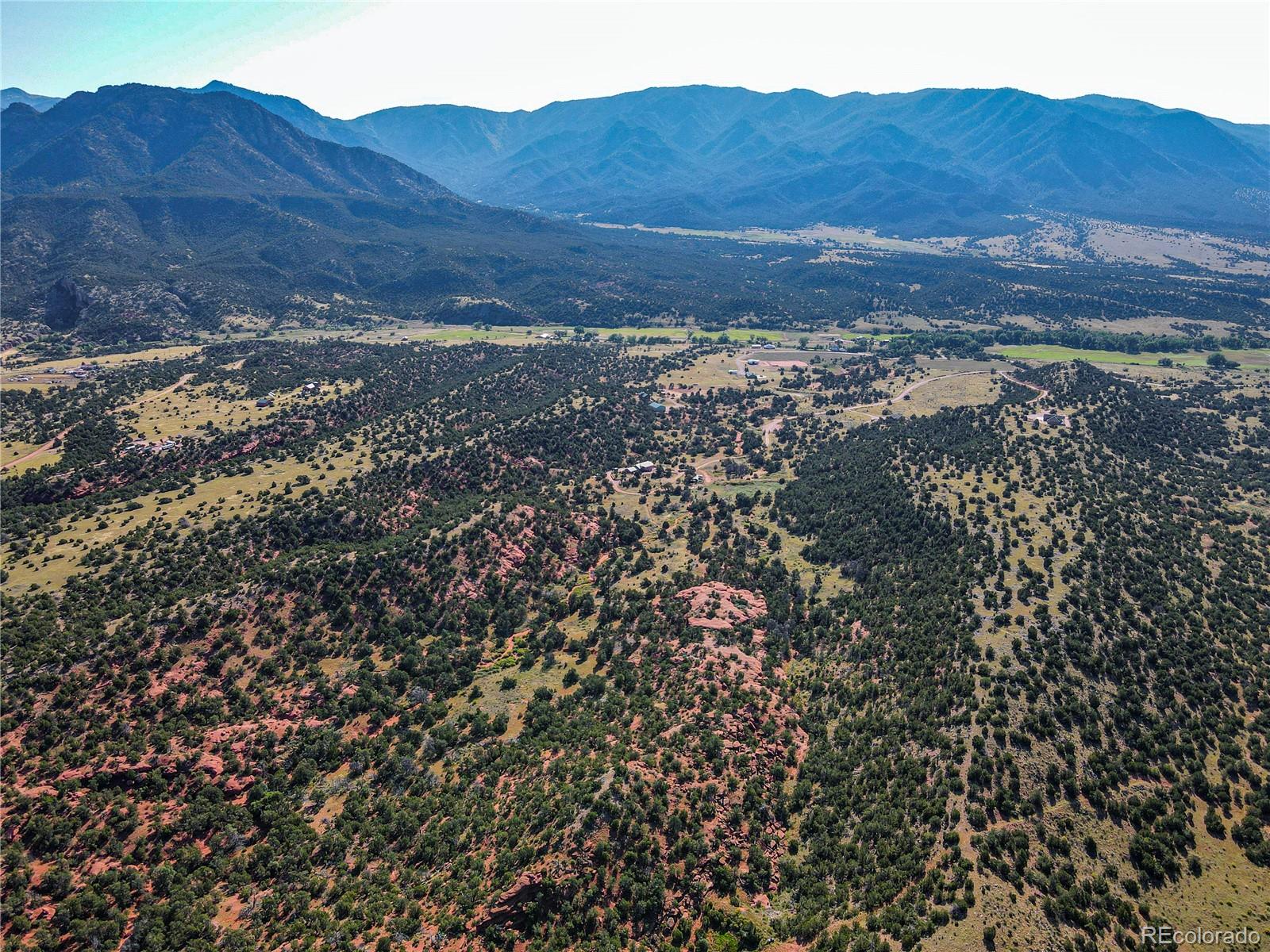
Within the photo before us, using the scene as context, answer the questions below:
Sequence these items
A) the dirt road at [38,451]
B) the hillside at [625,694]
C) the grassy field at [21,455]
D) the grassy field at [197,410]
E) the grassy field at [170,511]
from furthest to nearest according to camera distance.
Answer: the grassy field at [197,410] → the dirt road at [38,451] → the grassy field at [21,455] → the grassy field at [170,511] → the hillside at [625,694]

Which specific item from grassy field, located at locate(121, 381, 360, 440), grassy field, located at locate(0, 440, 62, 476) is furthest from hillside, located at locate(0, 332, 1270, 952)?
grassy field, located at locate(121, 381, 360, 440)

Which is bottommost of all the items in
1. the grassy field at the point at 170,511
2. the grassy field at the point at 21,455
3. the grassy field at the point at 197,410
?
the grassy field at the point at 170,511

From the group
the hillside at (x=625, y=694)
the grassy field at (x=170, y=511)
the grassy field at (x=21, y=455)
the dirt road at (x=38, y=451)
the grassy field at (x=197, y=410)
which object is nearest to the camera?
the hillside at (x=625, y=694)

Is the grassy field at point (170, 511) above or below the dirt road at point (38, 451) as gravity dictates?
below

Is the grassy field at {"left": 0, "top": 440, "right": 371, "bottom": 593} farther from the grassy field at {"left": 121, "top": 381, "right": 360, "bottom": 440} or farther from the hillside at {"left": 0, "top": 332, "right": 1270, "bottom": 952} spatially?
the grassy field at {"left": 121, "top": 381, "right": 360, "bottom": 440}

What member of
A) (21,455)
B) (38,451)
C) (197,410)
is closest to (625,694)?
(38,451)

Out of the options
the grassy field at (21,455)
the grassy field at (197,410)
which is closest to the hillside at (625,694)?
the grassy field at (21,455)

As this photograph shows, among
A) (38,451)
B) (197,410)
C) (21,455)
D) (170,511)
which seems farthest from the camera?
(197,410)

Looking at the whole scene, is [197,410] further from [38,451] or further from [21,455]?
[21,455]

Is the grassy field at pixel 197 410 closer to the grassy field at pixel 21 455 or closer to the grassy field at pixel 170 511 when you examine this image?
the grassy field at pixel 21 455

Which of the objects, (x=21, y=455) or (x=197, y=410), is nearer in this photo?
(x=21, y=455)

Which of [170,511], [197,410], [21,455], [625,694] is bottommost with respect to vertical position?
[625,694]

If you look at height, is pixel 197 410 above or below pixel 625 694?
above

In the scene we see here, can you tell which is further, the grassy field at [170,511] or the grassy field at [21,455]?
the grassy field at [21,455]
